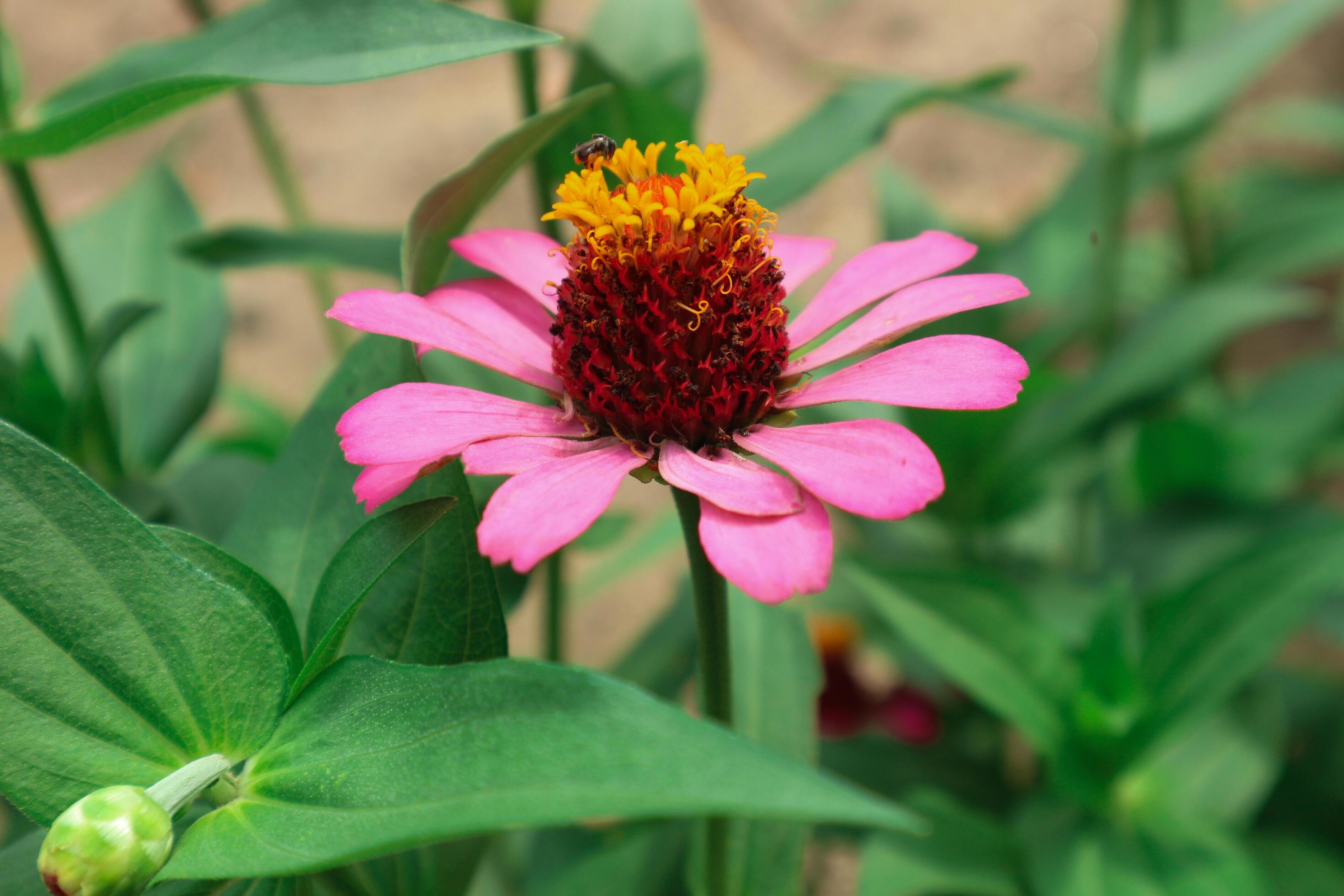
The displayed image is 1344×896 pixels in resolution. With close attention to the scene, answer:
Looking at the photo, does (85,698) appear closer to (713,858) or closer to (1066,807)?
(713,858)

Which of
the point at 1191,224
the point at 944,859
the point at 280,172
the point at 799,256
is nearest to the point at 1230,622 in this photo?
the point at 944,859

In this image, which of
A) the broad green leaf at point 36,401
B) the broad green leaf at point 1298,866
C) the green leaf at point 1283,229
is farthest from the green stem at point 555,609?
the green leaf at point 1283,229

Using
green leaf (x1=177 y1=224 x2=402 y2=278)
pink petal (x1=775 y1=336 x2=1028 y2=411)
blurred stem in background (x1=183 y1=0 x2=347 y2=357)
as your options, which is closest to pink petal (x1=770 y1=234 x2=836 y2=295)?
pink petal (x1=775 y1=336 x2=1028 y2=411)

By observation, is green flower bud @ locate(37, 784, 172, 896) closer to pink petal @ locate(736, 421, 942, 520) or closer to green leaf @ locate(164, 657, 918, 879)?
green leaf @ locate(164, 657, 918, 879)

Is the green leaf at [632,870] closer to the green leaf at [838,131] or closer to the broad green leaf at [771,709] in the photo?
the broad green leaf at [771,709]

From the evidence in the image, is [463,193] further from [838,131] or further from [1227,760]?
[1227,760]

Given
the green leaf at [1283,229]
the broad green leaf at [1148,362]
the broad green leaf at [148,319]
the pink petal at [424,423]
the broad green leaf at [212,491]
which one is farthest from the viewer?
the green leaf at [1283,229]

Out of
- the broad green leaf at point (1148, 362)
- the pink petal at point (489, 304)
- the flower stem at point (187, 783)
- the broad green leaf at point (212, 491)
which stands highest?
the pink petal at point (489, 304)
